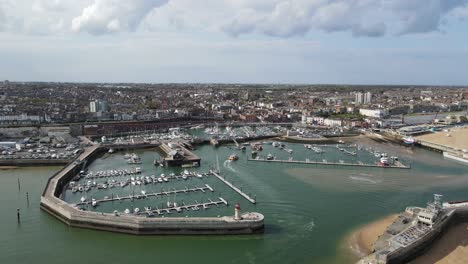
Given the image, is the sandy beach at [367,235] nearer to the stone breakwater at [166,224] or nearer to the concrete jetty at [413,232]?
the concrete jetty at [413,232]

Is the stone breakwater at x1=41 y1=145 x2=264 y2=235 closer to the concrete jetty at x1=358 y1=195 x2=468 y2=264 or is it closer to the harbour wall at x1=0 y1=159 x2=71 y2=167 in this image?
the concrete jetty at x1=358 y1=195 x2=468 y2=264

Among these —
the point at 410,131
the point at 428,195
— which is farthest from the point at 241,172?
the point at 410,131

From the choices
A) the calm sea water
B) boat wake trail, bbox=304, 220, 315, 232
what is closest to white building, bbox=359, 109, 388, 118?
the calm sea water

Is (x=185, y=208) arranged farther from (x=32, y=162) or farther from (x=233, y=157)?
(x=32, y=162)

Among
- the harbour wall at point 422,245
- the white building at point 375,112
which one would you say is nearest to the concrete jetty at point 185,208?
the harbour wall at point 422,245

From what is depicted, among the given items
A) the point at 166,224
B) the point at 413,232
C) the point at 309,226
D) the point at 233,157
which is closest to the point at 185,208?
the point at 166,224

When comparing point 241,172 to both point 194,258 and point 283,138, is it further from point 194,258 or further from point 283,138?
→ point 283,138
